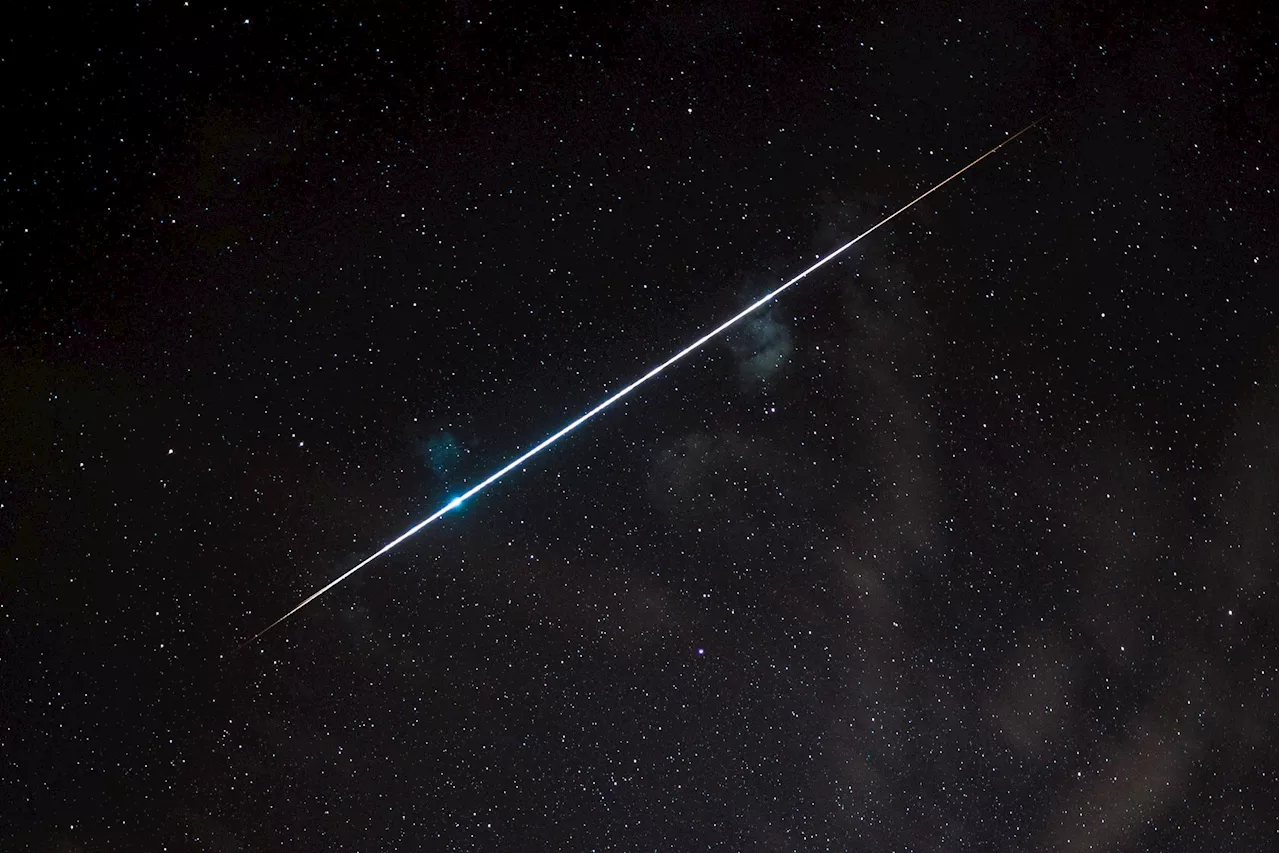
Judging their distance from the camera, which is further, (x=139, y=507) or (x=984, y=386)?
(x=984, y=386)

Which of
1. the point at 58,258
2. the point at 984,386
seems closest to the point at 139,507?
the point at 58,258

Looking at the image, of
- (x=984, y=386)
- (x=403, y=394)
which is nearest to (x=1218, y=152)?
(x=984, y=386)

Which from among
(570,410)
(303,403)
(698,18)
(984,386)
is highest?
(698,18)

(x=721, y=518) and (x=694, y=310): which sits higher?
(x=694, y=310)

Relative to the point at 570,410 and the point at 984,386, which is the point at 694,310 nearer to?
the point at 570,410
